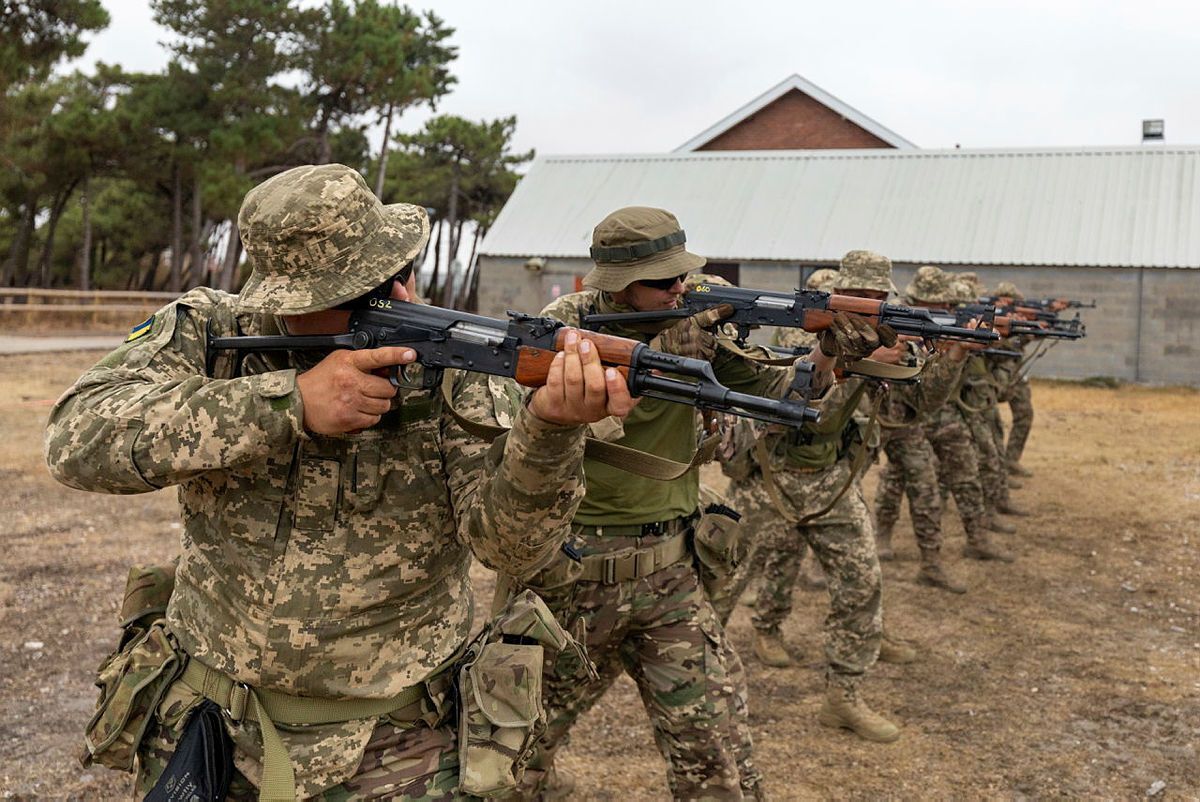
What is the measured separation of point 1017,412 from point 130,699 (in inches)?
398

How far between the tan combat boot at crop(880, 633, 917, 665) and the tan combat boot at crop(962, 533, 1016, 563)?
237 centimetres

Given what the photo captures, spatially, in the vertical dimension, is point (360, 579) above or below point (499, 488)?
below

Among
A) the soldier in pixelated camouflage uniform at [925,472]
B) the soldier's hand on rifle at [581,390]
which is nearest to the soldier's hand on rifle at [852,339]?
the soldier in pixelated camouflage uniform at [925,472]

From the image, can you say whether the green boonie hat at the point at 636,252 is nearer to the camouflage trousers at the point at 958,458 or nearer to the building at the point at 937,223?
the camouflage trousers at the point at 958,458

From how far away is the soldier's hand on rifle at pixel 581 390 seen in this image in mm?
1987

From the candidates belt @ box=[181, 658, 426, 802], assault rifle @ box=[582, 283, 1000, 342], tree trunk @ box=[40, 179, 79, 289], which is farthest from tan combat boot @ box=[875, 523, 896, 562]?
tree trunk @ box=[40, 179, 79, 289]

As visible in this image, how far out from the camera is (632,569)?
3.53m

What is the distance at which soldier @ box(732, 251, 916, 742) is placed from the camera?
5.02 meters

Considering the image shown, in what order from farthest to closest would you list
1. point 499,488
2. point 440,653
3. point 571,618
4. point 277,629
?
point 571,618, point 440,653, point 277,629, point 499,488

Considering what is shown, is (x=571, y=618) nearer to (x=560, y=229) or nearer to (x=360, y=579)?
(x=360, y=579)

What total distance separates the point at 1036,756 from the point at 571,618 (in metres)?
2.55

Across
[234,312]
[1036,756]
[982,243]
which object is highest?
[982,243]

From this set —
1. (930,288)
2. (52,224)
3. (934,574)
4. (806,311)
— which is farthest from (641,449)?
(52,224)

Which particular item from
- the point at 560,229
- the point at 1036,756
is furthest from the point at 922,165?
the point at 1036,756
